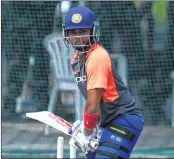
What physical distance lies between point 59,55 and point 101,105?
3.20 m

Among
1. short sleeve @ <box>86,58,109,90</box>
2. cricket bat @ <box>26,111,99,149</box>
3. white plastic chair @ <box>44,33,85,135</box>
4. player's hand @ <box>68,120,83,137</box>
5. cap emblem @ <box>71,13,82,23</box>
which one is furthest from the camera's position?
white plastic chair @ <box>44,33,85,135</box>

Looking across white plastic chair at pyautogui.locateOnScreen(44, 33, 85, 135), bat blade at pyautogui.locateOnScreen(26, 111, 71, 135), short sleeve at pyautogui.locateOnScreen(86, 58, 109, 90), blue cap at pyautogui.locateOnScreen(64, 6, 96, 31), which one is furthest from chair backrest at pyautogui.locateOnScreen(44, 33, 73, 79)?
short sleeve at pyautogui.locateOnScreen(86, 58, 109, 90)

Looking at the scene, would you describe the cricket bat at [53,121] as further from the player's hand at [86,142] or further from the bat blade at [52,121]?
the player's hand at [86,142]

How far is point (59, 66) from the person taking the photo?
8273mm

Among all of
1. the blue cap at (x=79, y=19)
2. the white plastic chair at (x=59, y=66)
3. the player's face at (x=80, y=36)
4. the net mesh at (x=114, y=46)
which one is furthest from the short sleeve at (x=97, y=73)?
the net mesh at (x=114, y=46)

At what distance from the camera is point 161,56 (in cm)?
829

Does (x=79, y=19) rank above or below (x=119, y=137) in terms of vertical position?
above

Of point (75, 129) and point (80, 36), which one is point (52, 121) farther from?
point (80, 36)

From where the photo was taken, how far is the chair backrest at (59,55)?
324 inches

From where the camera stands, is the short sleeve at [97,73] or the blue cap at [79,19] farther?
the blue cap at [79,19]

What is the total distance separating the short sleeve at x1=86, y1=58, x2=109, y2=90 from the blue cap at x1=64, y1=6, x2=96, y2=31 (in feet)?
0.95

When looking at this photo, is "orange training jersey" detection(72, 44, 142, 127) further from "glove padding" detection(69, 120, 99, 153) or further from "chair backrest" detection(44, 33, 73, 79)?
"chair backrest" detection(44, 33, 73, 79)

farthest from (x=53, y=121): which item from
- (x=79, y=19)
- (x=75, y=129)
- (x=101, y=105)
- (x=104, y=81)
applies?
(x=79, y=19)

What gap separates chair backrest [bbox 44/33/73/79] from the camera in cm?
824
